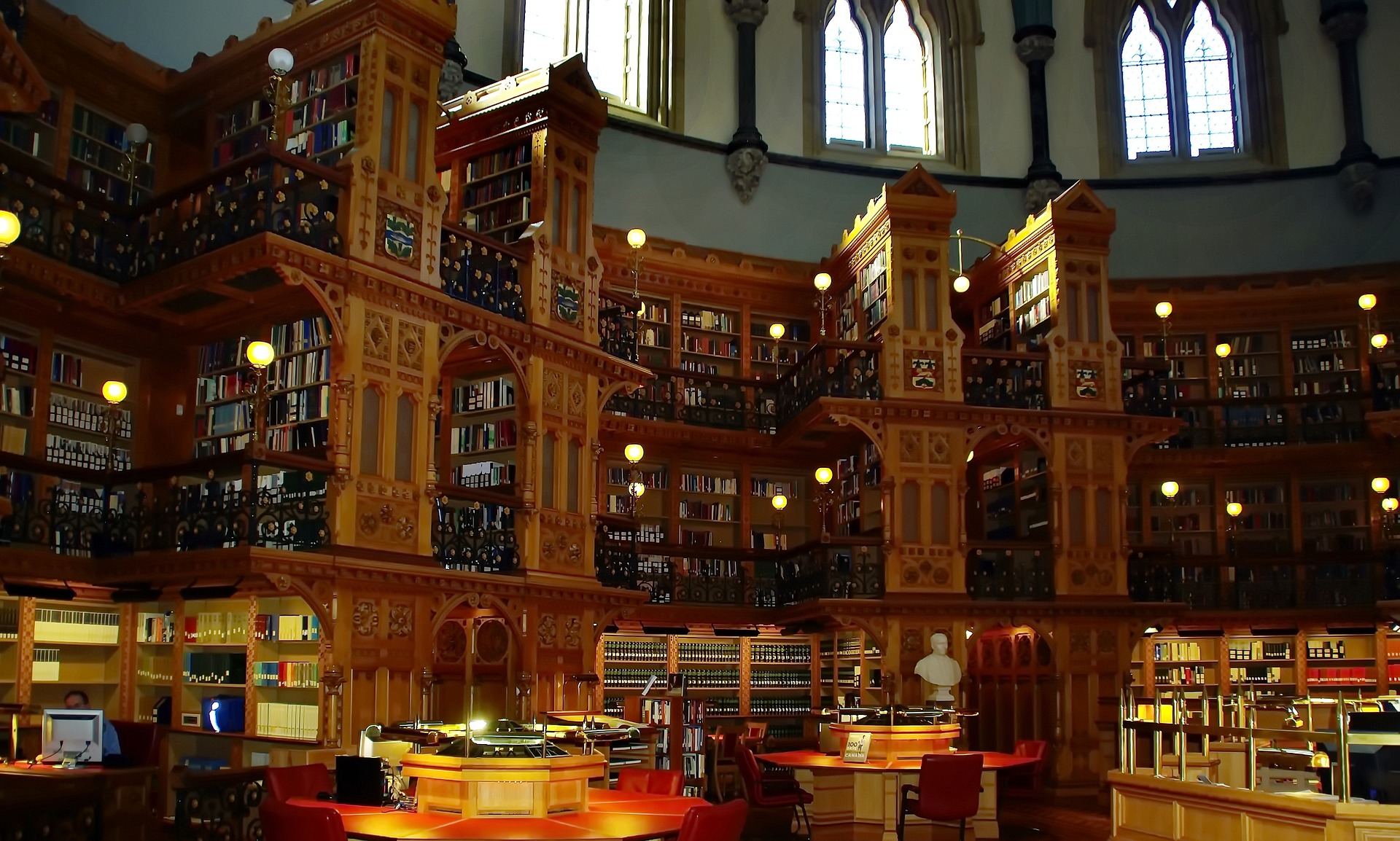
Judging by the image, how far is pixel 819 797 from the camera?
10.7 m

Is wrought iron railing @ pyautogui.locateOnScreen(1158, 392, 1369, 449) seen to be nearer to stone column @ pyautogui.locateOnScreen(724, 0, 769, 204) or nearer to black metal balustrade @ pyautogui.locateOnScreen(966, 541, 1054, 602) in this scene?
black metal balustrade @ pyautogui.locateOnScreen(966, 541, 1054, 602)

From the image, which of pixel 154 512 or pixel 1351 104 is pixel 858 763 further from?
pixel 1351 104

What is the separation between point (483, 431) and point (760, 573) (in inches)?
186

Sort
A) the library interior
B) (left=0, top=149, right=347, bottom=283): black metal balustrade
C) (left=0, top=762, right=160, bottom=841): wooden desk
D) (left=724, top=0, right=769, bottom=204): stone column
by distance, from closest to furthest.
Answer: (left=0, top=762, right=160, bottom=841): wooden desk
the library interior
(left=0, top=149, right=347, bottom=283): black metal balustrade
(left=724, top=0, right=769, bottom=204): stone column

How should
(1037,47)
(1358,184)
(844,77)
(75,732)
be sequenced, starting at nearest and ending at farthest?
(75,732) → (1358,184) → (1037,47) → (844,77)

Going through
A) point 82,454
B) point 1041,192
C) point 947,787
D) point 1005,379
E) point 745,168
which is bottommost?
point 947,787

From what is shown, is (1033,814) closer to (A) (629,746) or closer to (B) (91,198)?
(A) (629,746)

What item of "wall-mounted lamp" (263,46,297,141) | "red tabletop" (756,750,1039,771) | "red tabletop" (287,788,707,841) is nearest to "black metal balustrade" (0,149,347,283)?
"wall-mounted lamp" (263,46,297,141)

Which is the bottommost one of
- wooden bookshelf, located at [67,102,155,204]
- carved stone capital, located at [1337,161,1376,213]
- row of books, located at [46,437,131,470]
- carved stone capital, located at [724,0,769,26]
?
row of books, located at [46,437,131,470]

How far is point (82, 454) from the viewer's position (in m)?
11.3

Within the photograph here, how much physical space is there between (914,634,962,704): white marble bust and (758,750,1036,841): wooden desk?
98.1 inches

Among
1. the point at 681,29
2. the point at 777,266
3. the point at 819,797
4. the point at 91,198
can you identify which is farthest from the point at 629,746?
the point at 681,29

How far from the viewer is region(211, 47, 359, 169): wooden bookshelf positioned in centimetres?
1133

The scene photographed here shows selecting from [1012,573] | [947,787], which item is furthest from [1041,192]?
[947,787]
